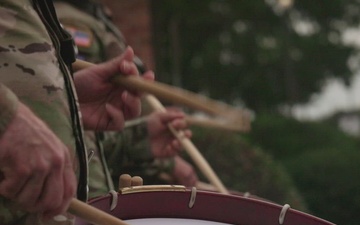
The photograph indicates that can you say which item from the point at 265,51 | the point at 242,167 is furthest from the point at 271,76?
the point at 242,167

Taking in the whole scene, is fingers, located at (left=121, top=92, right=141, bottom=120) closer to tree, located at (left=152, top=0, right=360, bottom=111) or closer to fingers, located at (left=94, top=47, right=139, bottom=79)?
fingers, located at (left=94, top=47, right=139, bottom=79)

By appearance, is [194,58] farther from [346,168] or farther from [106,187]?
[106,187]

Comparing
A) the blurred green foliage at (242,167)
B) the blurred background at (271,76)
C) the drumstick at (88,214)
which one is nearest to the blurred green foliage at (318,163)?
the blurred background at (271,76)

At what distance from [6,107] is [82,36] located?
1.82 meters

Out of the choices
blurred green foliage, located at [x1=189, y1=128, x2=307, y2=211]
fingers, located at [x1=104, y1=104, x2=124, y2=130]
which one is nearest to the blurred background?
blurred green foliage, located at [x1=189, y1=128, x2=307, y2=211]

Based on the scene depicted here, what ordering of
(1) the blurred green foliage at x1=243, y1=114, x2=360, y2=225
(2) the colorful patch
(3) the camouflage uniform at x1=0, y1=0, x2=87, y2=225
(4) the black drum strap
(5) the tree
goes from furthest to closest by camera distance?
(5) the tree → (1) the blurred green foliage at x1=243, y1=114, x2=360, y2=225 → (2) the colorful patch → (4) the black drum strap → (3) the camouflage uniform at x1=0, y1=0, x2=87, y2=225

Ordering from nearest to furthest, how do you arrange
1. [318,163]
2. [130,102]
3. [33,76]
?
[33,76], [130,102], [318,163]

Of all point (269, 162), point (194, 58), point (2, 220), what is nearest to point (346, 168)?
point (269, 162)

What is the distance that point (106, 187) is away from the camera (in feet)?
9.23

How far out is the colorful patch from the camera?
332 centimetres

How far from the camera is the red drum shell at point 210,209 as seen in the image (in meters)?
1.99

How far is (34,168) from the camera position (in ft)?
4.99

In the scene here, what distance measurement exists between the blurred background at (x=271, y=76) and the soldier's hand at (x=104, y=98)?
3.04 metres

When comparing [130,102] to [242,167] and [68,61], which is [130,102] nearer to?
[68,61]
